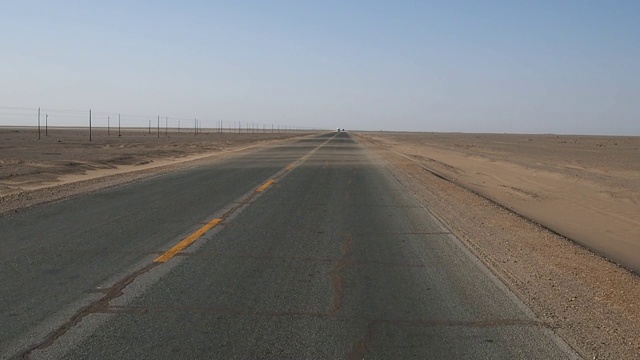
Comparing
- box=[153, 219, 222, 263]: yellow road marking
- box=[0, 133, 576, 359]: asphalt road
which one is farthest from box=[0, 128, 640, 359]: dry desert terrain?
box=[153, 219, 222, 263]: yellow road marking

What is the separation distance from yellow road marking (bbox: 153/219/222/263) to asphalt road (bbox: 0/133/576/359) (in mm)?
26

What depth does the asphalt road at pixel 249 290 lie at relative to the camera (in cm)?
476

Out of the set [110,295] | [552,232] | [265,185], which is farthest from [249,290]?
[265,185]

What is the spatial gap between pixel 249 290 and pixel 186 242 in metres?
2.75

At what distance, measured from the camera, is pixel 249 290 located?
20.7 feet

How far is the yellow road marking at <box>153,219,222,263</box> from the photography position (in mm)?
7698

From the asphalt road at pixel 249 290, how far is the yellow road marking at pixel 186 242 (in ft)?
0.09

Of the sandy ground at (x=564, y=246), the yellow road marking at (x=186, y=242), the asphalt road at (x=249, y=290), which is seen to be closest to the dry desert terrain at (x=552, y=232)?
the sandy ground at (x=564, y=246)

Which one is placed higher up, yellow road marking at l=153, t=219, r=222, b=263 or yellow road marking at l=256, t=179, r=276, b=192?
yellow road marking at l=256, t=179, r=276, b=192

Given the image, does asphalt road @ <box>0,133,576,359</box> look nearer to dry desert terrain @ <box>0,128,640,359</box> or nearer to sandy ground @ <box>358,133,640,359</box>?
sandy ground @ <box>358,133,640,359</box>

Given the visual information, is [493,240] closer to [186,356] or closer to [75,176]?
[186,356]

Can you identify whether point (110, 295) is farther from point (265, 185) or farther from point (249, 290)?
point (265, 185)

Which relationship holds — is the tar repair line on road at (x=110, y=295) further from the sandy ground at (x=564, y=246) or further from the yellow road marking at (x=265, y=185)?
the yellow road marking at (x=265, y=185)

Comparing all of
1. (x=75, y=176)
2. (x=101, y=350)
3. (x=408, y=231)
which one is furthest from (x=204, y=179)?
(x=101, y=350)
